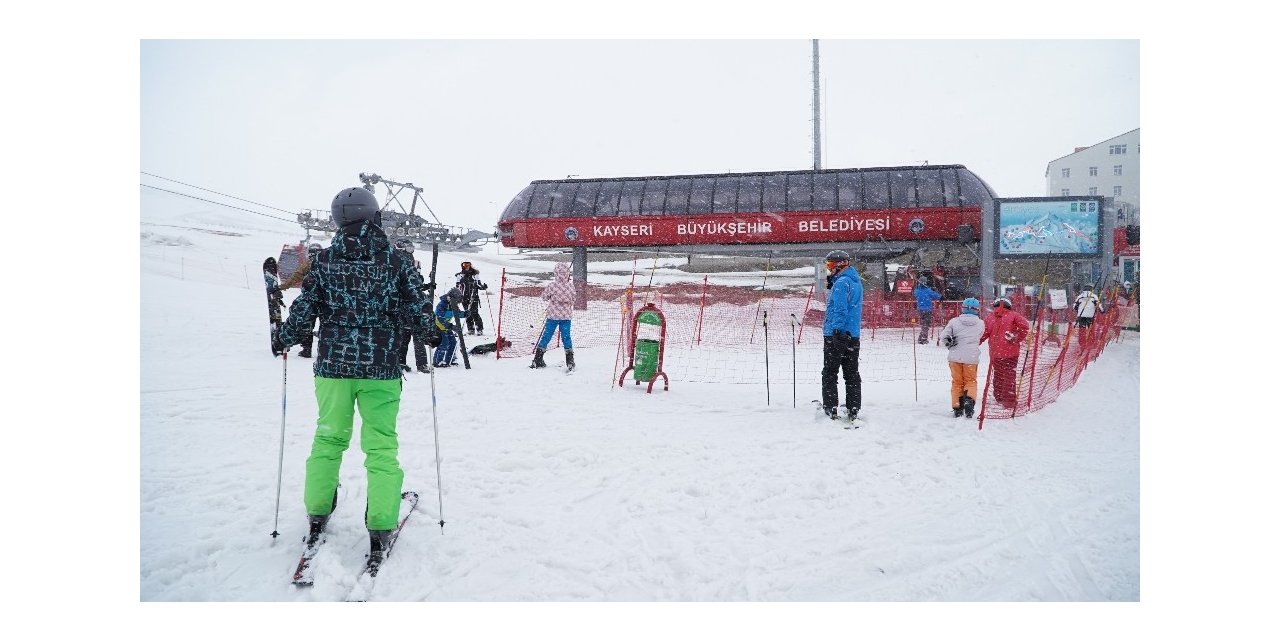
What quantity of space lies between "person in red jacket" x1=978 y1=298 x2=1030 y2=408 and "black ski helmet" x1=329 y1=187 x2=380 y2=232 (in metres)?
5.87

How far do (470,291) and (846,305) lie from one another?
25.0 ft

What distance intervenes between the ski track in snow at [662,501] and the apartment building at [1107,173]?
2169 mm

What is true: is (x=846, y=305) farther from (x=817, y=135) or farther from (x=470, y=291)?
(x=817, y=135)

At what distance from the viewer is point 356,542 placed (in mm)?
3133

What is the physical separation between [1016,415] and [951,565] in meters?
3.58

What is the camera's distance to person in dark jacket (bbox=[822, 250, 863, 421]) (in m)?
5.58

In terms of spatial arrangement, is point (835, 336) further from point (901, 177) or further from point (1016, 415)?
point (901, 177)

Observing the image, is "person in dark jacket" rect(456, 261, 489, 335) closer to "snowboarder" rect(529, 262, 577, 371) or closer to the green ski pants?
"snowboarder" rect(529, 262, 577, 371)

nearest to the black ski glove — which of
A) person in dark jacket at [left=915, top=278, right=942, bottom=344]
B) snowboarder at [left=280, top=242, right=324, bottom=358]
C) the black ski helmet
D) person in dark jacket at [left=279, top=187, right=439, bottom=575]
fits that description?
person in dark jacket at [left=279, top=187, right=439, bottom=575]

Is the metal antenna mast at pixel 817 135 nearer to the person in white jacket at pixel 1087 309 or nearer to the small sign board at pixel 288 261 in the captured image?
the person in white jacket at pixel 1087 309

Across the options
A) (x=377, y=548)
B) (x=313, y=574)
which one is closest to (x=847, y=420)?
(x=377, y=548)

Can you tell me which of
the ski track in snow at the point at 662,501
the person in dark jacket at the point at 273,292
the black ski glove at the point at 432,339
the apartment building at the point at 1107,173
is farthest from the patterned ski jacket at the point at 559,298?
the apartment building at the point at 1107,173

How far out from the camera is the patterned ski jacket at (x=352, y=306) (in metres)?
2.86

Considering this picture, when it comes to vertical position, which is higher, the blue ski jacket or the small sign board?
the small sign board
